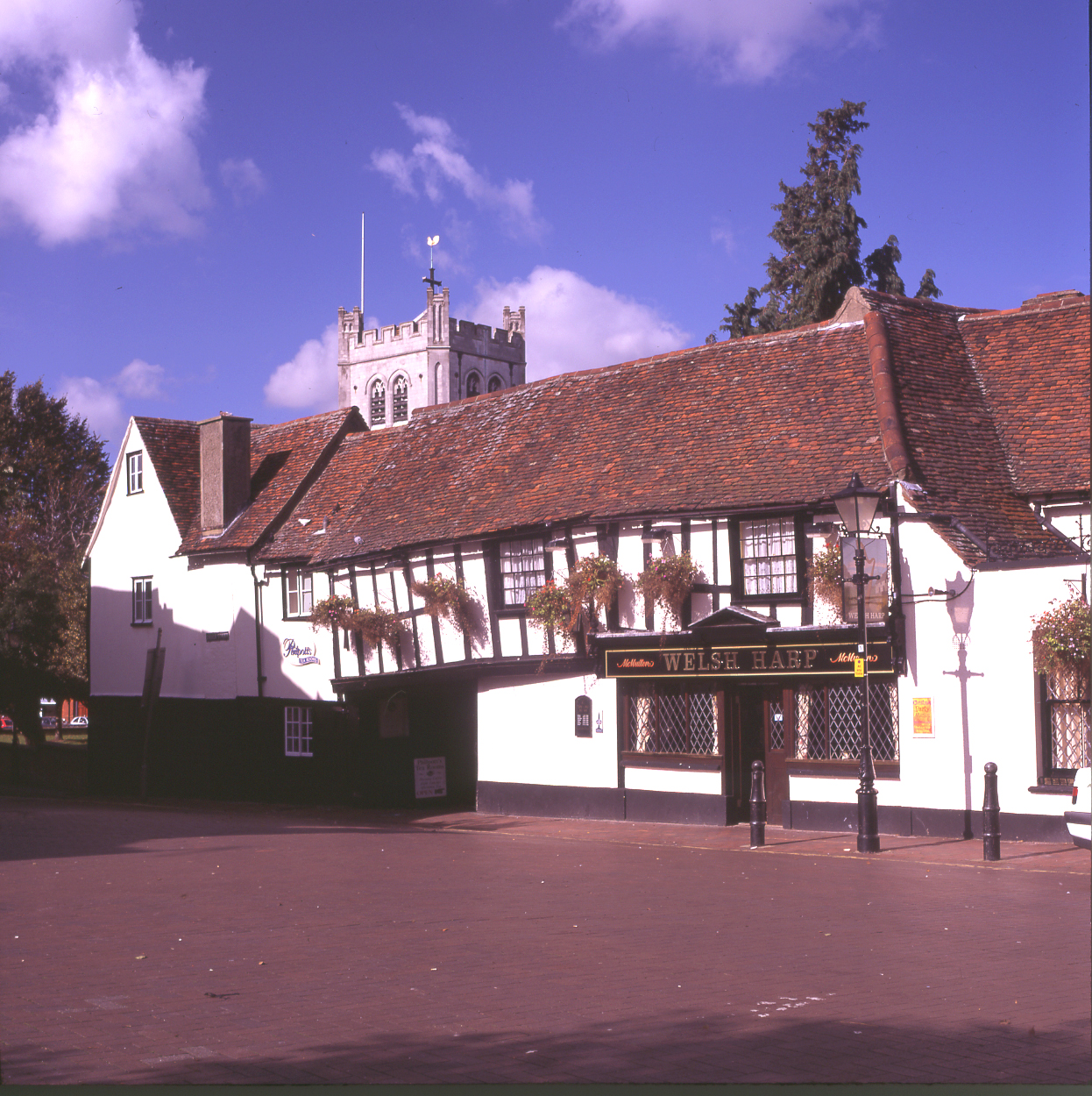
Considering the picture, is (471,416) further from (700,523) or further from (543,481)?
(700,523)

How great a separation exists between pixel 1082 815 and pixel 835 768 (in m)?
8.71

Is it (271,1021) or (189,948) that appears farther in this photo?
(189,948)

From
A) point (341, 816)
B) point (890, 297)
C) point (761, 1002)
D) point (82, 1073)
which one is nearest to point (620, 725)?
point (341, 816)

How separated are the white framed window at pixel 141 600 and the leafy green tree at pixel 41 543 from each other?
5434 mm

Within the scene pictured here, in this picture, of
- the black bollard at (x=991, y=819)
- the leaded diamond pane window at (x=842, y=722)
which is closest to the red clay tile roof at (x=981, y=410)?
the leaded diamond pane window at (x=842, y=722)

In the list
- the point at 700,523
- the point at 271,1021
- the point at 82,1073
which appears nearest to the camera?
the point at 82,1073

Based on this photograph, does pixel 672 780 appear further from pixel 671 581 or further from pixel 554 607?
pixel 554 607

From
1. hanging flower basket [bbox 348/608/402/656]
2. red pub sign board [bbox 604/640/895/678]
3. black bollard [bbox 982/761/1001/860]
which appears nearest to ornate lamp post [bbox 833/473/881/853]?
red pub sign board [bbox 604/640/895/678]

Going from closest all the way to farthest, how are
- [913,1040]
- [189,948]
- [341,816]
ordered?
[913,1040] < [189,948] < [341,816]

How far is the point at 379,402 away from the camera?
9350 centimetres

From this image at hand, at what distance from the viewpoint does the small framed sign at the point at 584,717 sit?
2284 cm

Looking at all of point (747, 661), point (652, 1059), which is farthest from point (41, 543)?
point (652, 1059)

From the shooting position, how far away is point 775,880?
14.6 m

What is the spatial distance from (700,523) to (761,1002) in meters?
13.5
